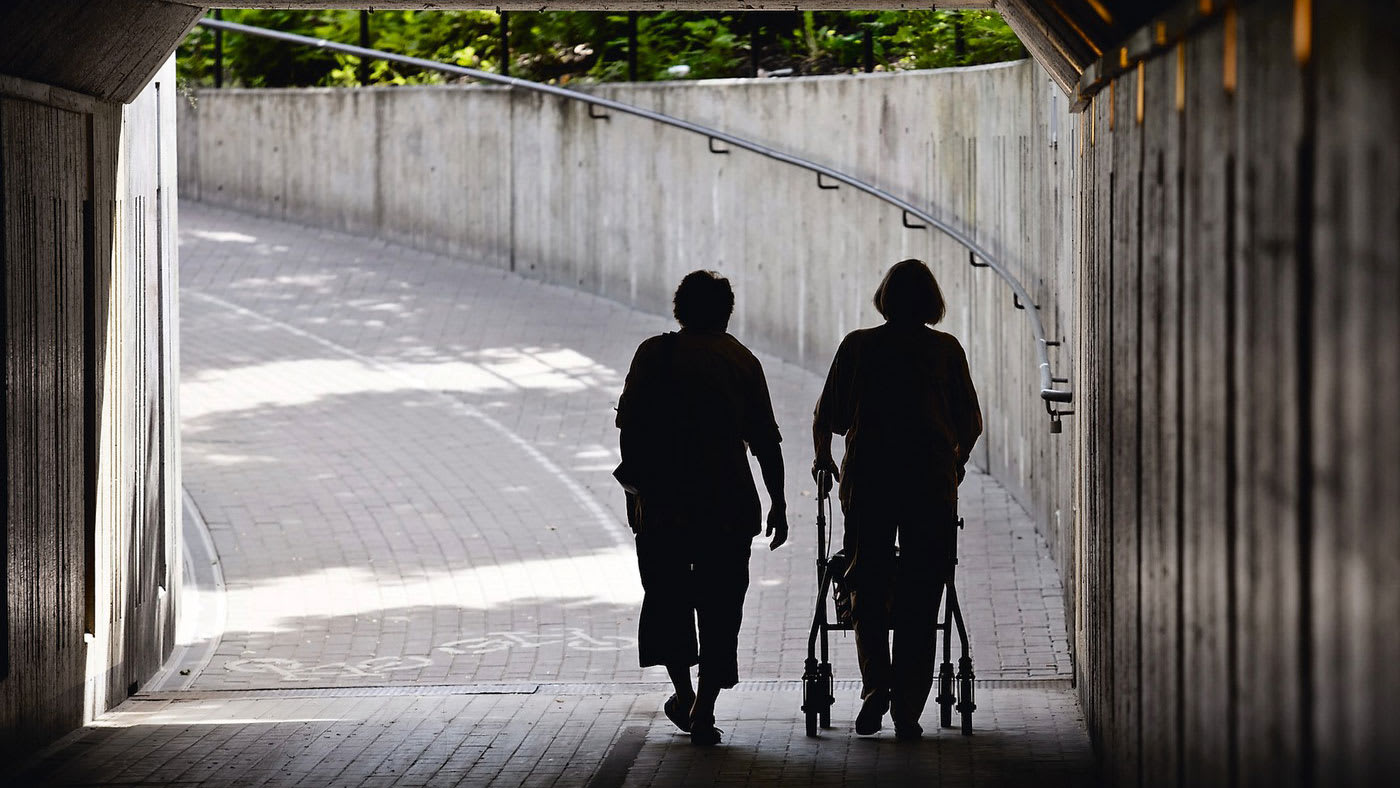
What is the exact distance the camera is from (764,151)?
15539 millimetres

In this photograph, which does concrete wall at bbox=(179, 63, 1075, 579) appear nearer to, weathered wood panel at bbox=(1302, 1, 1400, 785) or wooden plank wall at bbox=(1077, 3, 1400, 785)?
wooden plank wall at bbox=(1077, 3, 1400, 785)

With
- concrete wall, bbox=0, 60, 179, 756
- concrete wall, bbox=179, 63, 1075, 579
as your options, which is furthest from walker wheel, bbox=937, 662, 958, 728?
concrete wall, bbox=0, 60, 179, 756

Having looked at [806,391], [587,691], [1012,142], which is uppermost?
[1012,142]

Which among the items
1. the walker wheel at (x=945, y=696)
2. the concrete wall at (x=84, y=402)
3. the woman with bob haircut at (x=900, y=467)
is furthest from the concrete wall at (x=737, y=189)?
the concrete wall at (x=84, y=402)

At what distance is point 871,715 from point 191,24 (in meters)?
4.15

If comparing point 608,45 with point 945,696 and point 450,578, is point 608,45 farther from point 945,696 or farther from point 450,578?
point 945,696

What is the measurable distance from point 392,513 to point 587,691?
4.24 meters

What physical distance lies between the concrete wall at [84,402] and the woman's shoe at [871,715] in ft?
9.42

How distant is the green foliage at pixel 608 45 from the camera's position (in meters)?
14.8

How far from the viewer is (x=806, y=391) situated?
1532 cm

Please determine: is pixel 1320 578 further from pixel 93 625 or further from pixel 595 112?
pixel 595 112

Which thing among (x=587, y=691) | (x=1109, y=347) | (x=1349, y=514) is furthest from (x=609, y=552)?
(x=1349, y=514)

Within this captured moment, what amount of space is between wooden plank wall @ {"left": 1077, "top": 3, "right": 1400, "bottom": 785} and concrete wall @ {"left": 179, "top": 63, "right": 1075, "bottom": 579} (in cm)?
453

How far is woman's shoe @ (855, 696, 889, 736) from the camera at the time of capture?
20.9 feet
